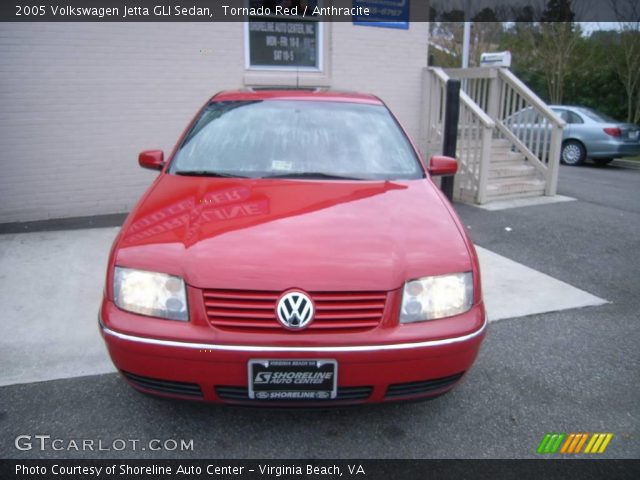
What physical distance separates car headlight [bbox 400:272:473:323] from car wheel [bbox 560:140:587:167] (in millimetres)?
12145

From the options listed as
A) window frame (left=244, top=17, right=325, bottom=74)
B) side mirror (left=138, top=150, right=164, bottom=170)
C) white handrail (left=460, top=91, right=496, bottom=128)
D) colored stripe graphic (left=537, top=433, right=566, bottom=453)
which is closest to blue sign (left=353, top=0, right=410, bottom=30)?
window frame (left=244, top=17, right=325, bottom=74)

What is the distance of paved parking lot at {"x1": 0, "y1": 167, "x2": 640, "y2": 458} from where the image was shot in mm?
2361

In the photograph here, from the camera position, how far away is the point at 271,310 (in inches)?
80.8

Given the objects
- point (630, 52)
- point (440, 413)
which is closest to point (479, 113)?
point (440, 413)

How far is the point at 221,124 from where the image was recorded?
11.4ft

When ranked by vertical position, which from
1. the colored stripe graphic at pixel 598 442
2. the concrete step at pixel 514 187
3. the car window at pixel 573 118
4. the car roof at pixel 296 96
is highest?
the car roof at pixel 296 96

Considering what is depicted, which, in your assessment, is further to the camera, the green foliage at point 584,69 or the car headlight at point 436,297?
the green foliage at point 584,69

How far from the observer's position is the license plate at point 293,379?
203 centimetres

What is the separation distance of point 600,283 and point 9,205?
6357mm

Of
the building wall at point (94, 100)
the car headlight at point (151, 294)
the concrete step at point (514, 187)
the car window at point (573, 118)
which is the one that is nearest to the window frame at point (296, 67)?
the building wall at point (94, 100)

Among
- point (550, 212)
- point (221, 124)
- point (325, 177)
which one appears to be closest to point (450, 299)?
point (325, 177)

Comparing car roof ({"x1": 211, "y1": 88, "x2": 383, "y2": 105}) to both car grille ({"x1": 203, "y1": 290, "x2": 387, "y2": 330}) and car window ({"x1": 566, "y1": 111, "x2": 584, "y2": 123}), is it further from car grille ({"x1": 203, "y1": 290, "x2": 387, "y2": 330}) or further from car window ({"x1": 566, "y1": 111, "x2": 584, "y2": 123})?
car window ({"x1": 566, "y1": 111, "x2": 584, "y2": 123})

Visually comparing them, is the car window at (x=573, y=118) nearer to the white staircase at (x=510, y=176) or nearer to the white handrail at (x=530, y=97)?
the white staircase at (x=510, y=176)

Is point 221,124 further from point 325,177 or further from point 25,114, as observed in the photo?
point 25,114
